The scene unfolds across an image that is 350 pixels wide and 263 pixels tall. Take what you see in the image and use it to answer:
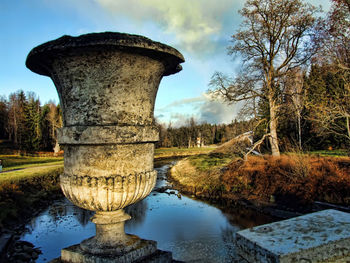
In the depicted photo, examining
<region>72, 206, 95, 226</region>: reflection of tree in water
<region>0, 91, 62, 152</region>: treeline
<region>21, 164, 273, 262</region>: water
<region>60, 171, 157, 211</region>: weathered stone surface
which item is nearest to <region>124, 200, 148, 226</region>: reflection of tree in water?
<region>21, 164, 273, 262</region>: water

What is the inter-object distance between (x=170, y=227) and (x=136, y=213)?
207cm

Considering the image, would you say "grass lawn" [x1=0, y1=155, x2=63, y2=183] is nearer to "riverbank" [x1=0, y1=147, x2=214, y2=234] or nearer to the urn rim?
"riverbank" [x1=0, y1=147, x2=214, y2=234]

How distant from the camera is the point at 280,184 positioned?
11453mm

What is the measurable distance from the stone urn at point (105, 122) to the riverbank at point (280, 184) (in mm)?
8782

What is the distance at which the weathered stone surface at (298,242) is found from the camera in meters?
1.73

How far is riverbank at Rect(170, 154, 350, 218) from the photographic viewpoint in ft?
31.0

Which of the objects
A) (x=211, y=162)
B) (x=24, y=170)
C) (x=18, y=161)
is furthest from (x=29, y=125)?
(x=211, y=162)

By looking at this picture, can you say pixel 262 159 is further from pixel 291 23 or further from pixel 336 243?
pixel 336 243

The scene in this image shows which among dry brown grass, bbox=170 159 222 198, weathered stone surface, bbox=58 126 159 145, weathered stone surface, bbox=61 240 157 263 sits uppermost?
weathered stone surface, bbox=58 126 159 145

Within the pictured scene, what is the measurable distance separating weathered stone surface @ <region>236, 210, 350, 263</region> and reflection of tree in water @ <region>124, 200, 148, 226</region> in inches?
302

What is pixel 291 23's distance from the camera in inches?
554

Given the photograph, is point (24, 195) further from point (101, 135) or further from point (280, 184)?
point (280, 184)

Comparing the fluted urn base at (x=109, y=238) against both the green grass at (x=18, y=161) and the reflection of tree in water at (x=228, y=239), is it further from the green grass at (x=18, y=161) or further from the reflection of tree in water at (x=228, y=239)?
the green grass at (x=18, y=161)

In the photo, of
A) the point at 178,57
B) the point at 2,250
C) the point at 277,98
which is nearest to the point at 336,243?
the point at 178,57
